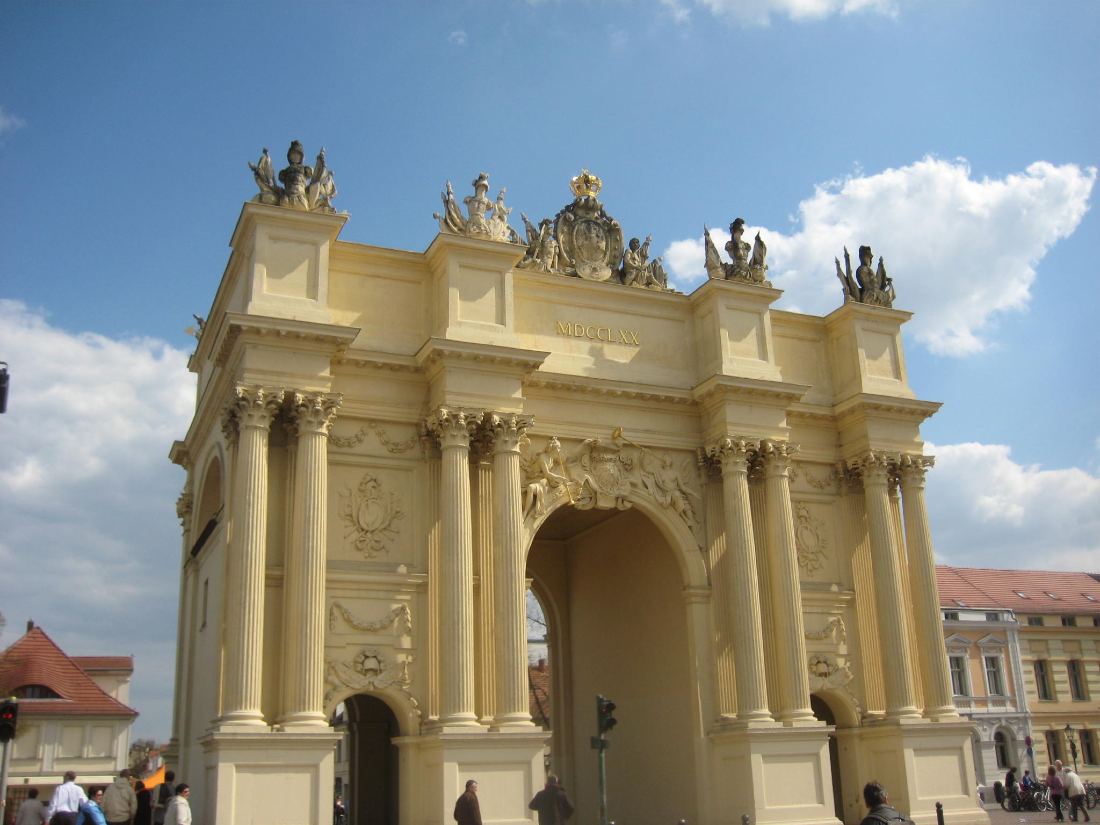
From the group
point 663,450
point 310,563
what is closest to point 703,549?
point 663,450

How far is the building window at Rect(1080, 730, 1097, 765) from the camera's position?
49.0 m

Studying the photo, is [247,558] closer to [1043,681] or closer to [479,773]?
[479,773]

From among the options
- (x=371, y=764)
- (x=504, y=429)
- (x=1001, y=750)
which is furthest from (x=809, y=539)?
(x=1001, y=750)

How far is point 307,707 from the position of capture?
19.9 meters

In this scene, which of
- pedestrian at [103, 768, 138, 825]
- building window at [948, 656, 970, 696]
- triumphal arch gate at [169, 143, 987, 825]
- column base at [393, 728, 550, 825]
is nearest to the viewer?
pedestrian at [103, 768, 138, 825]

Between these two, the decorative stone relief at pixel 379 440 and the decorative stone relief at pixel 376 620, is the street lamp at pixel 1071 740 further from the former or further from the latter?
the decorative stone relief at pixel 379 440

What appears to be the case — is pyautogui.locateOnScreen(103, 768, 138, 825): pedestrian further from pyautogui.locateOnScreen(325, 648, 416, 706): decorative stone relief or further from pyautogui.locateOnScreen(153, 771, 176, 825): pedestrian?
pyautogui.locateOnScreen(325, 648, 416, 706): decorative stone relief

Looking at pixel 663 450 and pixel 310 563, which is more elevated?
pixel 663 450

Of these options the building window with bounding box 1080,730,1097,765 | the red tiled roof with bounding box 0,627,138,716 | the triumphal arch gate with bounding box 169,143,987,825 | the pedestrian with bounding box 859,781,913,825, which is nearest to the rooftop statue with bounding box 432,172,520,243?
the triumphal arch gate with bounding box 169,143,987,825

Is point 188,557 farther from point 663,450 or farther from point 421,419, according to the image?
point 663,450

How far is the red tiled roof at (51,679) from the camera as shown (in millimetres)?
45375

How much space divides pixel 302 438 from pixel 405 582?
3421 millimetres

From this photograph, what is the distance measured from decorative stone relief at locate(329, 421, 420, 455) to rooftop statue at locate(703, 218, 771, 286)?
8368 millimetres

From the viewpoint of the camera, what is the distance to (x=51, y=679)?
47188mm
